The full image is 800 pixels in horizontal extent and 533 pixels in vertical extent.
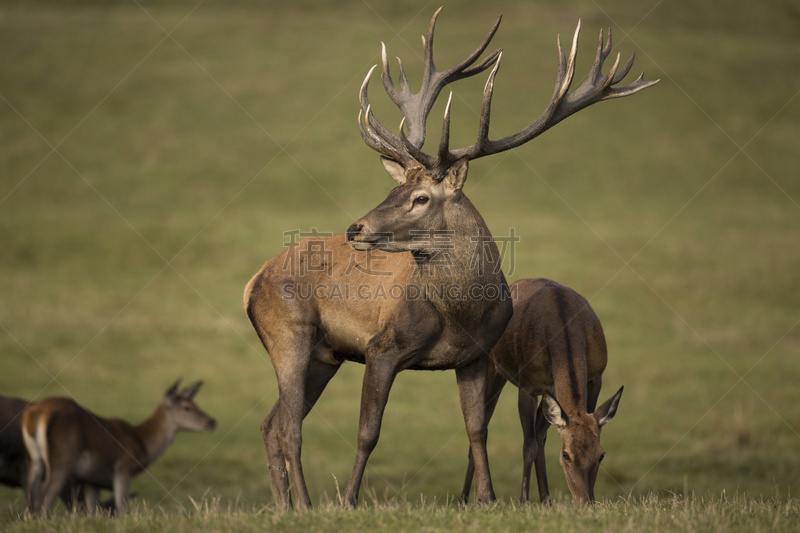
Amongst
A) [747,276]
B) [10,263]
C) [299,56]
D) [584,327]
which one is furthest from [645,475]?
[299,56]

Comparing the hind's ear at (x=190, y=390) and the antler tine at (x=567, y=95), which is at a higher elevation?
the antler tine at (x=567, y=95)

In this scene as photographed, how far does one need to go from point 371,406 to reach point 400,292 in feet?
3.40

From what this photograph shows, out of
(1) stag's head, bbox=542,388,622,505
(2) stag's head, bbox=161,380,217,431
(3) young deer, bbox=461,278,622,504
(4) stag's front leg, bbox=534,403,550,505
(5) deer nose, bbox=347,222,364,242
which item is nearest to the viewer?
(5) deer nose, bbox=347,222,364,242

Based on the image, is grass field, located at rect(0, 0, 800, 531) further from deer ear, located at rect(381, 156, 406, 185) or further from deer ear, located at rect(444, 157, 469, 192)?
deer ear, located at rect(381, 156, 406, 185)

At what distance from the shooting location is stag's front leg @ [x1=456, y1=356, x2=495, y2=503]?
8602 mm

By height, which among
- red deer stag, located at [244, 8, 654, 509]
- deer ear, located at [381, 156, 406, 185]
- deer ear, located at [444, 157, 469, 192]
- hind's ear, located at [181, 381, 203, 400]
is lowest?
hind's ear, located at [181, 381, 203, 400]

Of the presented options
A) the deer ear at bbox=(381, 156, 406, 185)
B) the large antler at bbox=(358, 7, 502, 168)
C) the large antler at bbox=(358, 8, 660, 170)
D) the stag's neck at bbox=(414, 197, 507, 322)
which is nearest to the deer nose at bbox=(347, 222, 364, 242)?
the stag's neck at bbox=(414, 197, 507, 322)

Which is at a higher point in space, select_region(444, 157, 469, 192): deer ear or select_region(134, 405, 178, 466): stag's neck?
select_region(444, 157, 469, 192): deer ear

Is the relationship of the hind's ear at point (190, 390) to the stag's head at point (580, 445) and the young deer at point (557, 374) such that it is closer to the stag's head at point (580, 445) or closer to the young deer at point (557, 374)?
the young deer at point (557, 374)

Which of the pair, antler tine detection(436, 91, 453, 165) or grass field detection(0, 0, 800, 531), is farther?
grass field detection(0, 0, 800, 531)

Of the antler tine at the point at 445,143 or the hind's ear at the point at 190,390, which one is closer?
the antler tine at the point at 445,143

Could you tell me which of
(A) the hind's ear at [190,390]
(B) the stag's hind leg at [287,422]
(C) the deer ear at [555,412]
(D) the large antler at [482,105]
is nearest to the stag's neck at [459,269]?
(D) the large antler at [482,105]

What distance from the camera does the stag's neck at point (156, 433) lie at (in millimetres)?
15901

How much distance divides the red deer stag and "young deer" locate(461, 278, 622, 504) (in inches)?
32.1
